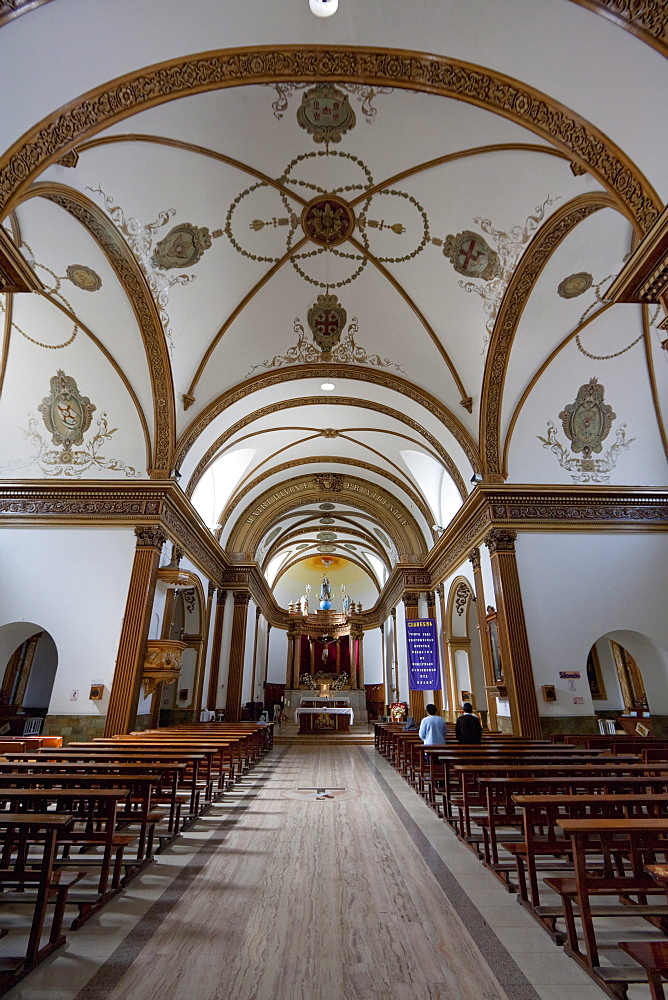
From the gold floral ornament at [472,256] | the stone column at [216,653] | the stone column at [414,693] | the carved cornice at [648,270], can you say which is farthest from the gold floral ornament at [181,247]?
the stone column at [414,693]

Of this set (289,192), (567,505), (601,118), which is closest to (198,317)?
(289,192)

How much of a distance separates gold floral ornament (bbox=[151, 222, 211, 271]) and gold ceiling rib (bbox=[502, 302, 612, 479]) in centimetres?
620

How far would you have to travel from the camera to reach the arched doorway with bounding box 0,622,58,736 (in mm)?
12445

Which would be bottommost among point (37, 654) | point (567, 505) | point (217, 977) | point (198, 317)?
point (217, 977)

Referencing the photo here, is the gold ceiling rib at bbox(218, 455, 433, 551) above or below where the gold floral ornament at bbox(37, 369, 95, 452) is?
above

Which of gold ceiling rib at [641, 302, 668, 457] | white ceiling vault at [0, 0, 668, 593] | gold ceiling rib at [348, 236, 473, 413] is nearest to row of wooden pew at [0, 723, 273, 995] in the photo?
white ceiling vault at [0, 0, 668, 593]

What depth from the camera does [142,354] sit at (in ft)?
30.1

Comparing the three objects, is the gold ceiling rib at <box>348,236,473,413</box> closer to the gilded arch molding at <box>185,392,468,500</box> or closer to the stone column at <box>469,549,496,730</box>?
the gilded arch molding at <box>185,392,468,500</box>

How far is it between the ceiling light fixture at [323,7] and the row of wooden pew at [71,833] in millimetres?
6781

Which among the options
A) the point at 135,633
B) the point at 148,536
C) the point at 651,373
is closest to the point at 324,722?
the point at 135,633

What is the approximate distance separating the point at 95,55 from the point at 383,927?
7.25m

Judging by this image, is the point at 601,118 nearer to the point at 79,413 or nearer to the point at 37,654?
the point at 79,413

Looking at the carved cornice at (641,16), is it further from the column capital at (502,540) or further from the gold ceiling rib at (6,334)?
the gold ceiling rib at (6,334)

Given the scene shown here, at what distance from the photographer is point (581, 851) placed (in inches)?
97.7
